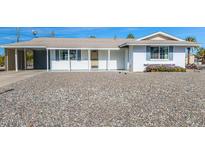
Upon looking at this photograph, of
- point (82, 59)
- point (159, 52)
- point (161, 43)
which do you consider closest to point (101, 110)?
point (161, 43)

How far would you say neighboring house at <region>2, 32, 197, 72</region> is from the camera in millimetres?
23828

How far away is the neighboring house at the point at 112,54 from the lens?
23.8 metres

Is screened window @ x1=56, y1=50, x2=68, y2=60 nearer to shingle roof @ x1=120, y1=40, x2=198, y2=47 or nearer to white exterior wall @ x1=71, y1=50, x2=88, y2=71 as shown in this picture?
white exterior wall @ x1=71, y1=50, x2=88, y2=71

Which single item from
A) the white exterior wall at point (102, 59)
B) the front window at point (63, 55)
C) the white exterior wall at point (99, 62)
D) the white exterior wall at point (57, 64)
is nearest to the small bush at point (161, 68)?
the white exterior wall at point (99, 62)

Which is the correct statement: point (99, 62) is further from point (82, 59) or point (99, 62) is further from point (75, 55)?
point (75, 55)

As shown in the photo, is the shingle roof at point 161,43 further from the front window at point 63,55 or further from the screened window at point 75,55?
the front window at point 63,55

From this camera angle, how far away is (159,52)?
949 inches

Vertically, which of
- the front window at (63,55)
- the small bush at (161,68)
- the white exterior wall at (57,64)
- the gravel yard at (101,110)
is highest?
the front window at (63,55)

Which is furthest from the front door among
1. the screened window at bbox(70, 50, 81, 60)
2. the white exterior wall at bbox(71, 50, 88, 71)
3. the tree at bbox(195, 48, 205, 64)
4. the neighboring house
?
the tree at bbox(195, 48, 205, 64)

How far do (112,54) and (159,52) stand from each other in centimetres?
506

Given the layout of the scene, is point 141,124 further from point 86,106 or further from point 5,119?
point 5,119

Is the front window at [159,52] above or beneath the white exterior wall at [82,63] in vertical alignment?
above
